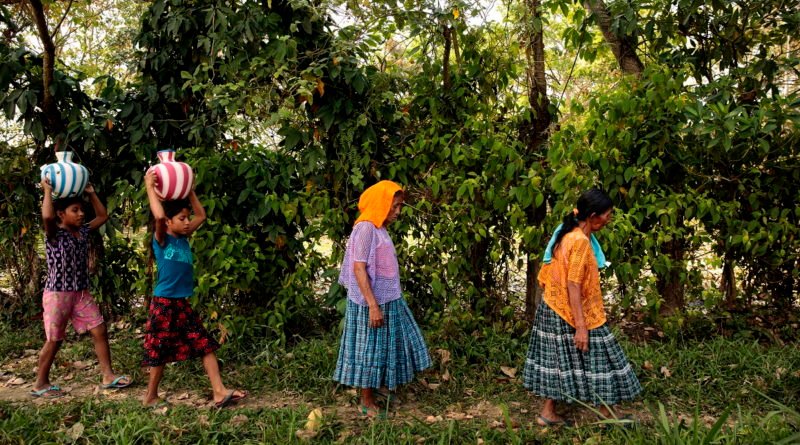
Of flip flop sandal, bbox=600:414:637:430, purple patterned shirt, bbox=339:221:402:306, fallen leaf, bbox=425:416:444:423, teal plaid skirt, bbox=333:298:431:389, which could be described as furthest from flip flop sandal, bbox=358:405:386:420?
flip flop sandal, bbox=600:414:637:430

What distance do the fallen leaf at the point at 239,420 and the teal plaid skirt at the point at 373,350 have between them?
556 millimetres

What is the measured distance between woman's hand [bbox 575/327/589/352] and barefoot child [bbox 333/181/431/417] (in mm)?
998

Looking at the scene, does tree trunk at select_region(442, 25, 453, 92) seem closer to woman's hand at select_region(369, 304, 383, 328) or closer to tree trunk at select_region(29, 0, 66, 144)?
woman's hand at select_region(369, 304, 383, 328)

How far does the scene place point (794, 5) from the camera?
471 centimetres

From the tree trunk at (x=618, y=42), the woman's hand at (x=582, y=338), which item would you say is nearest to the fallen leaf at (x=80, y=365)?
the woman's hand at (x=582, y=338)

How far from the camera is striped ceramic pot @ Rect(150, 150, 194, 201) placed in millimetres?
3812

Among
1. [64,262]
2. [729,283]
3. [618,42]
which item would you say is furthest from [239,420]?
[618,42]

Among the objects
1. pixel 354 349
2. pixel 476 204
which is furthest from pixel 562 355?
pixel 476 204

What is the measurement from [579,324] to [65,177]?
3232 mm

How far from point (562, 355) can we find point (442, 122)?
77.5 inches

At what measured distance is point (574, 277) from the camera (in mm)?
3393

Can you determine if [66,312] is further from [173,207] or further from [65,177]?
[173,207]

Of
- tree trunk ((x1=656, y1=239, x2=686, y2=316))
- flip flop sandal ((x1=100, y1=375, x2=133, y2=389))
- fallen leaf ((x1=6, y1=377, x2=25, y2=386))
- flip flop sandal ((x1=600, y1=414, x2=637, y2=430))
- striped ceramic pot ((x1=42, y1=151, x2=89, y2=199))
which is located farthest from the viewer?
tree trunk ((x1=656, y1=239, x2=686, y2=316))

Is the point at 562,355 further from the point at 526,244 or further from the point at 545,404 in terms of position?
the point at 526,244
